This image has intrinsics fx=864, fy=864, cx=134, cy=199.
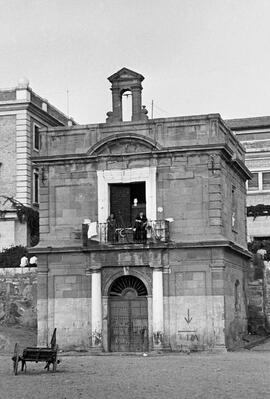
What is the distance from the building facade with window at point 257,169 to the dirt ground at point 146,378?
813 inches

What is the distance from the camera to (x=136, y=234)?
104ft

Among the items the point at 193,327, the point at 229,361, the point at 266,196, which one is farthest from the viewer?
the point at 266,196

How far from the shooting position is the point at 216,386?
19.1m

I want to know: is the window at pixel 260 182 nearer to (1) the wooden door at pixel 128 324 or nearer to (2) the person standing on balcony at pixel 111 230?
(2) the person standing on balcony at pixel 111 230

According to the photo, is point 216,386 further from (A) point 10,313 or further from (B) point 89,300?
(A) point 10,313

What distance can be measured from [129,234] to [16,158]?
54.3ft

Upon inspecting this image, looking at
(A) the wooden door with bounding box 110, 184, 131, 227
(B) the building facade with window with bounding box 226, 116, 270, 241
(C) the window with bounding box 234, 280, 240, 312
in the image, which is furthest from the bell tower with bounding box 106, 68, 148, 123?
(B) the building facade with window with bounding box 226, 116, 270, 241

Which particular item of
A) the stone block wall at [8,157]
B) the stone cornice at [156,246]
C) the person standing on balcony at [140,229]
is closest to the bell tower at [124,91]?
the person standing on balcony at [140,229]

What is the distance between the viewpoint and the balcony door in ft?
107

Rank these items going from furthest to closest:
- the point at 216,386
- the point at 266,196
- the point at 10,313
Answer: the point at 266,196
the point at 10,313
the point at 216,386

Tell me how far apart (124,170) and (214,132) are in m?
3.65

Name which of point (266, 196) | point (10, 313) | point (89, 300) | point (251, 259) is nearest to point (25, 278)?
point (10, 313)

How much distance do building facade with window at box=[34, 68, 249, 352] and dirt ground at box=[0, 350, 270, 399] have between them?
285 centimetres

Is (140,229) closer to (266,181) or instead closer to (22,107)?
(22,107)
